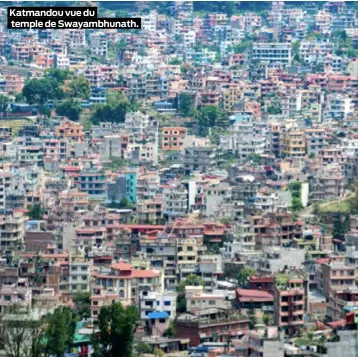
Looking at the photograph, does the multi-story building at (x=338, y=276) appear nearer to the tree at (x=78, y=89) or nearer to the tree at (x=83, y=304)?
the tree at (x=83, y=304)

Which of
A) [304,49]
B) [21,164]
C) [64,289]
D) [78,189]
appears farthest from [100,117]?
[64,289]

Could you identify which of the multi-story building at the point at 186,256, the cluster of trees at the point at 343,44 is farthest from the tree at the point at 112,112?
the multi-story building at the point at 186,256

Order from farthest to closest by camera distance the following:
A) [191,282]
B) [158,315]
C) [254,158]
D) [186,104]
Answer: [186,104], [254,158], [191,282], [158,315]

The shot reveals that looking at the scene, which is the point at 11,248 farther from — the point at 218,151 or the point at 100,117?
the point at 100,117

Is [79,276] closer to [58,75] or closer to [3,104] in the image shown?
[3,104]

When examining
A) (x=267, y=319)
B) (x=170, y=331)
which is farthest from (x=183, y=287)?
(x=170, y=331)

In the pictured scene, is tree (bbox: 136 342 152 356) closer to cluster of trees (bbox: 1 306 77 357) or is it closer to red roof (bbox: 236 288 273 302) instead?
cluster of trees (bbox: 1 306 77 357)
